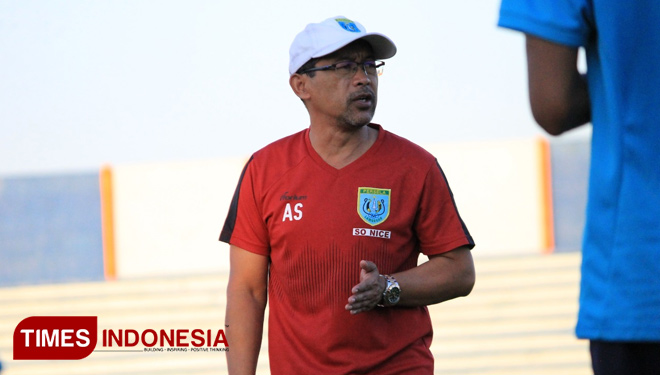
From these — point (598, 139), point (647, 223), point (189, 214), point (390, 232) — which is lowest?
point (189, 214)

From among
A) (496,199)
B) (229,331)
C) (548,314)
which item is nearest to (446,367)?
(548,314)

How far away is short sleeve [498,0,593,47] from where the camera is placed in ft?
4.26

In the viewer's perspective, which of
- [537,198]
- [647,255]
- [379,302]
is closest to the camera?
[647,255]

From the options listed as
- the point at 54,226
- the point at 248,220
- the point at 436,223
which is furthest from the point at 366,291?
the point at 54,226

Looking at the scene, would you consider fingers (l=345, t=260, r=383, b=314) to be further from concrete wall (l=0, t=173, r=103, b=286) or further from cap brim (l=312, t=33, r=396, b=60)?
concrete wall (l=0, t=173, r=103, b=286)

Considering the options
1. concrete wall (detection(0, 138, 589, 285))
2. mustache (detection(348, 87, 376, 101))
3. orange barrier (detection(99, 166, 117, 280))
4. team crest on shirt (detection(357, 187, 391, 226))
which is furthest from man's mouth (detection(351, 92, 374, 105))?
orange barrier (detection(99, 166, 117, 280))

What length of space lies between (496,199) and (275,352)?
5711mm

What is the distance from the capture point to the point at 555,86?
4.46ft

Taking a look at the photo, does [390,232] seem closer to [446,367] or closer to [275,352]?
[275,352]

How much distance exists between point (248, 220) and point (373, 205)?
43 cm

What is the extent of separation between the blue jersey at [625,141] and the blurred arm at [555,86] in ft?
0.09

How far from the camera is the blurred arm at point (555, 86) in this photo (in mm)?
1338

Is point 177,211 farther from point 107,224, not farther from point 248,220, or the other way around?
point 248,220

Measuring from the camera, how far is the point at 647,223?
131 cm
